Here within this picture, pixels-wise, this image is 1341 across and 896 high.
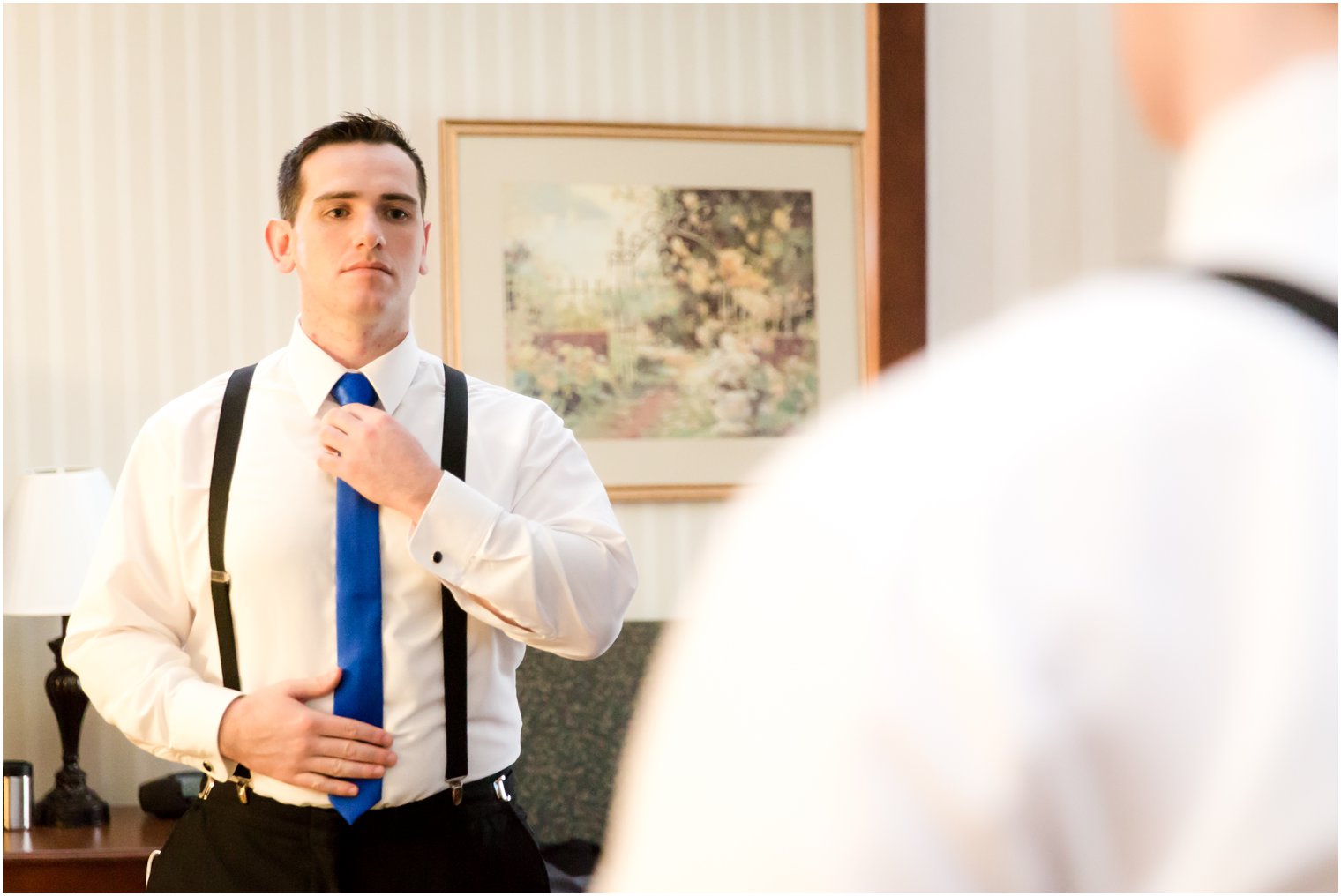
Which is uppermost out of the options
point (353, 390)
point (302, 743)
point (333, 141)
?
point (333, 141)

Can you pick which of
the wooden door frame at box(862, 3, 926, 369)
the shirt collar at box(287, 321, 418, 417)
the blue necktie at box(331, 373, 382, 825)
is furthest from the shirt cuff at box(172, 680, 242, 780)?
the wooden door frame at box(862, 3, 926, 369)

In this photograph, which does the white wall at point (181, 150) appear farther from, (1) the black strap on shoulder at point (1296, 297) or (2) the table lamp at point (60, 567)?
(1) the black strap on shoulder at point (1296, 297)

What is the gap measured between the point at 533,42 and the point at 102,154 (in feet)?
3.69

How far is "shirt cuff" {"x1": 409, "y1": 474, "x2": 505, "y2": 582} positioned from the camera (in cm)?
162

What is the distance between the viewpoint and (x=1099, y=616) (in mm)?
200

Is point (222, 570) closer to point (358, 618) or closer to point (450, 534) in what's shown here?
point (358, 618)

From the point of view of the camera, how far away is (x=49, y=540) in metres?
2.69

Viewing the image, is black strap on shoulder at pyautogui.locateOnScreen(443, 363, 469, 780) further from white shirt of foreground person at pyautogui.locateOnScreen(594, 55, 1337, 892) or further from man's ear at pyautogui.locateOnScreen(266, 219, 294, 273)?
white shirt of foreground person at pyautogui.locateOnScreen(594, 55, 1337, 892)

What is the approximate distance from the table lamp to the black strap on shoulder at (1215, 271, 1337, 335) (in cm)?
278

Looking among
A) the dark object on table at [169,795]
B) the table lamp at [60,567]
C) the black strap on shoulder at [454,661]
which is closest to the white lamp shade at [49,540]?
the table lamp at [60,567]

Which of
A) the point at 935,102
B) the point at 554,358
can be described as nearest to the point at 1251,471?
the point at 935,102

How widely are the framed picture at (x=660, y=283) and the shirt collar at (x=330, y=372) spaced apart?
1.36 metres

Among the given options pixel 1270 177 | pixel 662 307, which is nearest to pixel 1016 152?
pixel 1270 177

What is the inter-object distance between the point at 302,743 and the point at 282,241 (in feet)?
2.60
